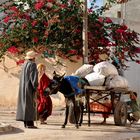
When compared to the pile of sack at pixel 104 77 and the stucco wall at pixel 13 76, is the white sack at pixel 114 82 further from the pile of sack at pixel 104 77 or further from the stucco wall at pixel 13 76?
the stucco wall at pixel 13 76

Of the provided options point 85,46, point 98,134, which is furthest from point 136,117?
point 85,46

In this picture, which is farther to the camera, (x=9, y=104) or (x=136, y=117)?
(x=9, y=104)

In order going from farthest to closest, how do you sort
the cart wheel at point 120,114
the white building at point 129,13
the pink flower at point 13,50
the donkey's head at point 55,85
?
the white building at point 129,13 → the pink flower at point 13,50 → the cart wheel at point 120,114 → the donkey's head at point 55,85

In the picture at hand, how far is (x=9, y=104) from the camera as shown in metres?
18.4

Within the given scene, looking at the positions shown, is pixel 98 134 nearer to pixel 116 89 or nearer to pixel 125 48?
pixel 116 89

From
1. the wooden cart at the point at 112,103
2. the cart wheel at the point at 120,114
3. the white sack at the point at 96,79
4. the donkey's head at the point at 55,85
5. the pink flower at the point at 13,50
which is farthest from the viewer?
the pink flower at the point at 13,50

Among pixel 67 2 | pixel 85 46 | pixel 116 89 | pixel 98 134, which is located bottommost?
pixel 98 134

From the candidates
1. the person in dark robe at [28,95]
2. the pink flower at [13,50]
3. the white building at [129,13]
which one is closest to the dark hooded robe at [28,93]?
the person in dark robe at [28,95]

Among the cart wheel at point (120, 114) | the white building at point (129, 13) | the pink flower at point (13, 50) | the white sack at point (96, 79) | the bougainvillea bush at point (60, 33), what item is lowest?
the cart wheel at point (120, 114)

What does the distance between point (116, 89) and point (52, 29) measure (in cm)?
698

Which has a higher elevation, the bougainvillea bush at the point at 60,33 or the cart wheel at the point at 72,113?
the bougainvillea bush at the point at 60,33

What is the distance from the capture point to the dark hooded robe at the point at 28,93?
1088 cm

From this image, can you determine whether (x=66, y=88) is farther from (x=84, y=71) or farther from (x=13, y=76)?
(x=13, y=76)

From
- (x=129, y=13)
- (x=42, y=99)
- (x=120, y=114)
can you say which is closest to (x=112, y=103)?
(x=120, y=114)
